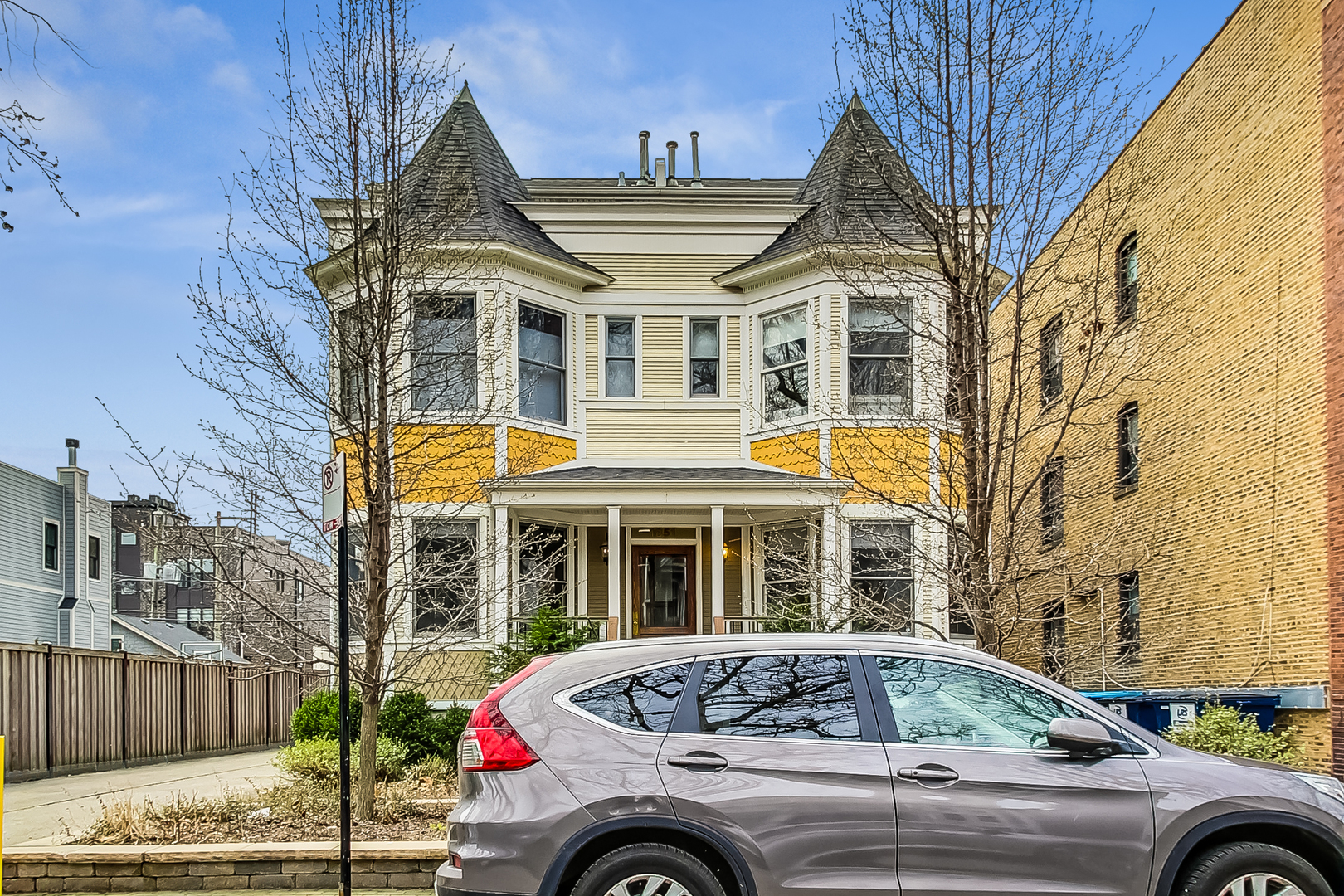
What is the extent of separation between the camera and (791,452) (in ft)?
53.4

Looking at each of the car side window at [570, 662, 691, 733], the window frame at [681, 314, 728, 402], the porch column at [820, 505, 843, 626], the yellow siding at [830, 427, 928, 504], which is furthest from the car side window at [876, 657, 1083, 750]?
the window frame at [681, 314, 728, 402]

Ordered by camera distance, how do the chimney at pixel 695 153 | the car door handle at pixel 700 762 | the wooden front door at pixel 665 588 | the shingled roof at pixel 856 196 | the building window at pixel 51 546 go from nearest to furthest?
→ the car door handle at pixel 700 762 < the shingled roof at pixel 856 196 < the wooden front door at pixel 665 588 < the chimney at pixel 695 153 < the building window at pixel 51 546

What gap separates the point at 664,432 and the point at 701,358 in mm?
1351

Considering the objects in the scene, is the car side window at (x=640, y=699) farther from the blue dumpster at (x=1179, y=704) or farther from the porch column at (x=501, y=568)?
the porch column at (x=501, y=568)

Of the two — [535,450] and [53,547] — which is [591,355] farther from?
[53,547]

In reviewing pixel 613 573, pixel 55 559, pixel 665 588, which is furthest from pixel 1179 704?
pixel 55 559

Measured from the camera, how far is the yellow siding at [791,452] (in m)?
15.8

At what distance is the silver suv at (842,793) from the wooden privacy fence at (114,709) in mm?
5600

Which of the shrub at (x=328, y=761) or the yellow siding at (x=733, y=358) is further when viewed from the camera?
the yellow siding at (x=733, y=358)

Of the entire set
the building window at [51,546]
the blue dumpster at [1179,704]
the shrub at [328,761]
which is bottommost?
the shrub at [328,761]

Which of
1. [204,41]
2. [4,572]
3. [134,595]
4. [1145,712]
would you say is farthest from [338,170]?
[134,595]

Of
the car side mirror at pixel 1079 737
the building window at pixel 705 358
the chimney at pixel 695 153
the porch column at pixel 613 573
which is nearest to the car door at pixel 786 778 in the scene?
the car side mirror at pixel 1079 737

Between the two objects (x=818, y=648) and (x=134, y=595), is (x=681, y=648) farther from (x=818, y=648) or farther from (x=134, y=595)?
(x=134, y=595)

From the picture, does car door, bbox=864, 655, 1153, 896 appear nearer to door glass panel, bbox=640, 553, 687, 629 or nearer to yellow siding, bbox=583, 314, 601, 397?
door glass panel, bbox=640, 553, 687, 629
